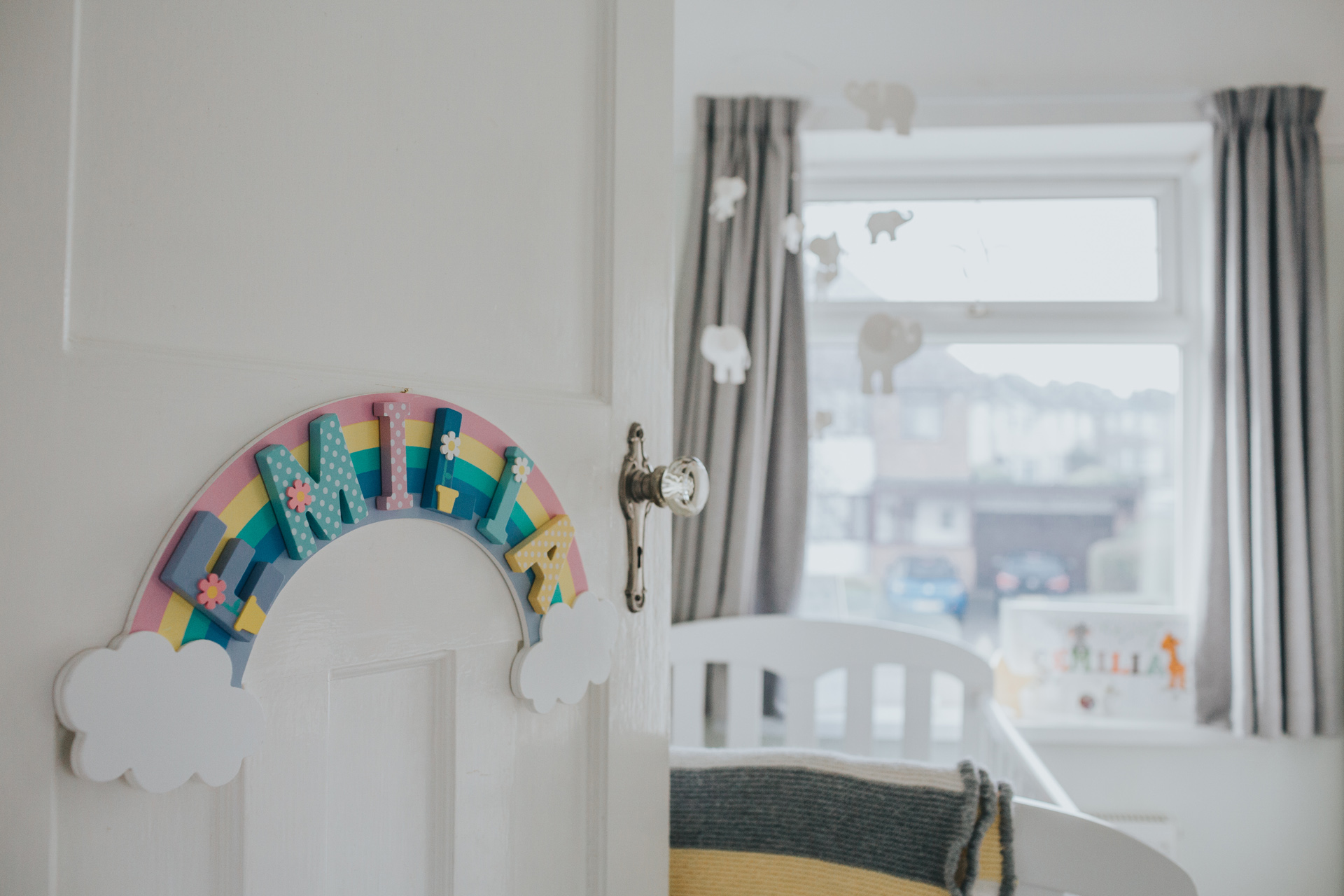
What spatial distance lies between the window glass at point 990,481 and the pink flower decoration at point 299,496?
158 cm

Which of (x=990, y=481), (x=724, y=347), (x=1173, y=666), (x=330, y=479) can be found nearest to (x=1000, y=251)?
(x=990, y=481)

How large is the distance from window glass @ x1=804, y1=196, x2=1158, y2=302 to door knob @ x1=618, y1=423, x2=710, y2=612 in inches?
53.2

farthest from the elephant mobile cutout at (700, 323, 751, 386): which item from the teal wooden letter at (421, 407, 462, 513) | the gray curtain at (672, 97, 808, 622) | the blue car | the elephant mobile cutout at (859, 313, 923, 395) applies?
the teal wooden letter at (421, 407, 462, 513)

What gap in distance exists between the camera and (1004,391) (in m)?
1.95

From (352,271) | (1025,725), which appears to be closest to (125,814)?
(352,271)

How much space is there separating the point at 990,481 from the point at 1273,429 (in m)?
0.59

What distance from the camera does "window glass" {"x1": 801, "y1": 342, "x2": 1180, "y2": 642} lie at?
76.2 inches

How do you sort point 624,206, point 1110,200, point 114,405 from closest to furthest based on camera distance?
point 114,405 < point 624,206 < point 1110,200

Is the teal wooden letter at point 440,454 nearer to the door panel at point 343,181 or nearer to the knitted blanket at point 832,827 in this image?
the door panel at point 343,181

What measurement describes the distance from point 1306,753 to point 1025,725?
0.62 metres

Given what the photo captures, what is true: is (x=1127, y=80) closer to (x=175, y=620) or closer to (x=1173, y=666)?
(x=1173, y=666)

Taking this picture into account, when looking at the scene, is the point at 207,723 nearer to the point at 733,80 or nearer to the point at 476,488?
the point at 476,488

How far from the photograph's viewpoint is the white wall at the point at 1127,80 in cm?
176

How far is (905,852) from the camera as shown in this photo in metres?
0.75
